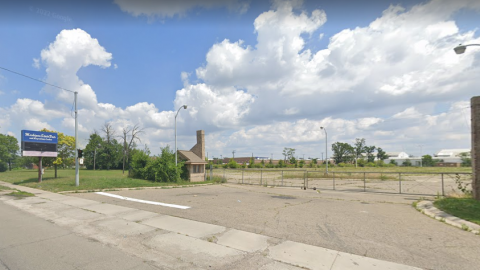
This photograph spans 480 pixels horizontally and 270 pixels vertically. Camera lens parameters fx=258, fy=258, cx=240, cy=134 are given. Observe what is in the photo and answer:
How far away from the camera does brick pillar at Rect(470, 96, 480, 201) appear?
37.3 feet

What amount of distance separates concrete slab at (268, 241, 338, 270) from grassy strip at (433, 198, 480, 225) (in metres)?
5.74

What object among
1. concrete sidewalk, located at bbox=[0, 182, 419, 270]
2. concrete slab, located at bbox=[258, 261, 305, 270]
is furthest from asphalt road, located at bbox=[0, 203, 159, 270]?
concrete slab, located at bbox=[258, 261, 305, 270]

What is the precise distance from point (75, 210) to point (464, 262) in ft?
40.8

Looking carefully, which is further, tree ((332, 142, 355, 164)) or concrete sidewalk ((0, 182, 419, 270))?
tree ((332, 142, 355, 164))

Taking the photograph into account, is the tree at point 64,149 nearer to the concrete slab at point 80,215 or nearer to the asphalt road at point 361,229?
the concrete slab at point 80,215

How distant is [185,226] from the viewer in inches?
311

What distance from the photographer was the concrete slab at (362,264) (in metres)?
4.92

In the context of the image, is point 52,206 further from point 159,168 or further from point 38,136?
point 38,136

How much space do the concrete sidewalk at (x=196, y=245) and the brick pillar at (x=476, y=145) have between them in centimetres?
969

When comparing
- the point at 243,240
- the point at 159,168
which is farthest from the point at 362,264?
the point at 159,168

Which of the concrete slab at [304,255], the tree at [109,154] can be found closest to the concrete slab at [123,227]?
the concrete slab at [304,255]

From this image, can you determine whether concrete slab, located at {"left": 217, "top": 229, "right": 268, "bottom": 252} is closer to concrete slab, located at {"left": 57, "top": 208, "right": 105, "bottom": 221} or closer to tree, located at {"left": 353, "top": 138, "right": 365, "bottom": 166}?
concrete slab, located at {"left": 57, "top": 208, "right": 105, "bottom": 221}

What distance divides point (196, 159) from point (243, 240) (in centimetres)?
2118

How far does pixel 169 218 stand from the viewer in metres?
8.98
